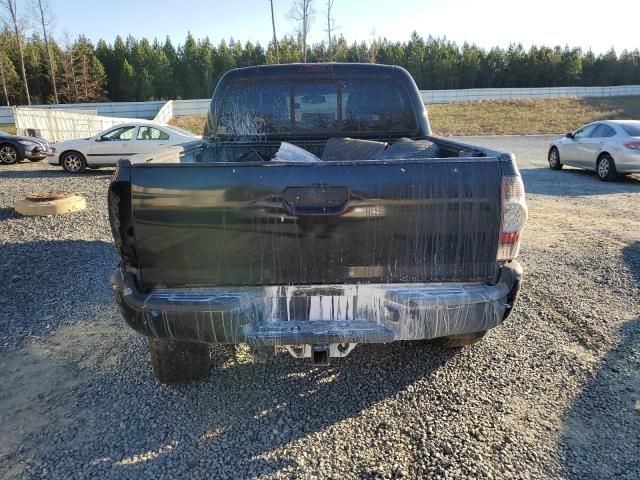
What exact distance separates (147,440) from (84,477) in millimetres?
350

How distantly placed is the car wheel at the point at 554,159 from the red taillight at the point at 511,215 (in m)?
13.2

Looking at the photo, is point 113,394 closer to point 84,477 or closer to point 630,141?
point 84,477

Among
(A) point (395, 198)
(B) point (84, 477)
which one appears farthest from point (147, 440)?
(A) point (395, 198)

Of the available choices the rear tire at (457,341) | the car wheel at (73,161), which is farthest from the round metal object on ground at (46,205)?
the rear tire at (457,341)

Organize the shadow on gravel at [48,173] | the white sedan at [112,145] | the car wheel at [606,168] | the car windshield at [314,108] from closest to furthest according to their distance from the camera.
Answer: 1. the car windshield at [314,108]
2. the car wheel at [606,168]
3. the shadow on gravel at [48,173]
4. the white sedan at [112,145]

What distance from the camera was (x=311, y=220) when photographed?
230 centimetres

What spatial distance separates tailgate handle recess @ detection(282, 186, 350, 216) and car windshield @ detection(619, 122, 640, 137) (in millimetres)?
11890

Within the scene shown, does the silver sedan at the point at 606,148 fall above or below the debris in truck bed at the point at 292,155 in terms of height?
below

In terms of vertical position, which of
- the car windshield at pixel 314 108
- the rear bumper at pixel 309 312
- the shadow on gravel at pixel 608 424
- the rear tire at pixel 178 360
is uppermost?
the car windshield at pixel 314 108

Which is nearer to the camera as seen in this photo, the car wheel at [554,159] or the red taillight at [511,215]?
the red taillight at [511,215]

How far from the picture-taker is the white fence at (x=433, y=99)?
1491 inches

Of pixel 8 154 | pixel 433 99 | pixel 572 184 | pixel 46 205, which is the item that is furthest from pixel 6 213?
pixel 433 99

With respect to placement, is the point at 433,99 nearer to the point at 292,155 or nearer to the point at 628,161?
the point at 628,161

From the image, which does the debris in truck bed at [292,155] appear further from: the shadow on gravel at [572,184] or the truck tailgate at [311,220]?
the shadow on gravel at [572,184]
